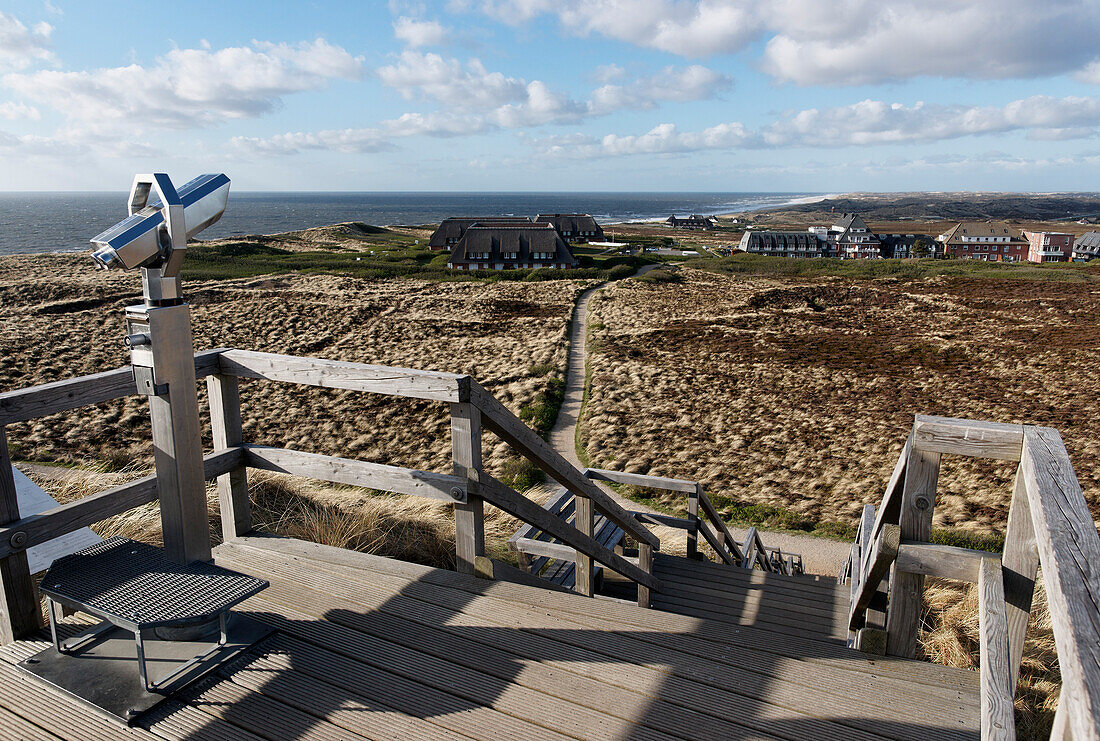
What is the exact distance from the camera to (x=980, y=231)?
9331cm

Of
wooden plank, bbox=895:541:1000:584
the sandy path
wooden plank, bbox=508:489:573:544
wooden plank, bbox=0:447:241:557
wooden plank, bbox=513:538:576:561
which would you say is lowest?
the sandy path

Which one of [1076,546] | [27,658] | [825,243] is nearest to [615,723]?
[1076,546]

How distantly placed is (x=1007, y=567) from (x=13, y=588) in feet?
12.5

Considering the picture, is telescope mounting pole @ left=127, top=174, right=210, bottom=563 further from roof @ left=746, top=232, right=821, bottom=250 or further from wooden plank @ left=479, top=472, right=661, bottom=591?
roof @ left=746, top=232, right=821, bottom=250

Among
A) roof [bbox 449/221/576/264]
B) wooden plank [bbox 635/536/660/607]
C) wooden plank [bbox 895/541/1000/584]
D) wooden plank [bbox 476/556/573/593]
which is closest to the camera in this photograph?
wooden plank [bbox 895/541/1000/584]

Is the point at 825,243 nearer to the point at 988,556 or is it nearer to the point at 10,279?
the point at 10,279

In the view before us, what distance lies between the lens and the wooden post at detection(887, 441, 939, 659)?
2.35m

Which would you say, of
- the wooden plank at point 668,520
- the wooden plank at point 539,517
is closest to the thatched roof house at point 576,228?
the wooden plank at point 668,520

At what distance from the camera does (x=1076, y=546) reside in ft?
4.63

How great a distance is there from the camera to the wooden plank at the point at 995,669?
1675 mm

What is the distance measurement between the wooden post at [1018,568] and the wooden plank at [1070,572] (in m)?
0.14

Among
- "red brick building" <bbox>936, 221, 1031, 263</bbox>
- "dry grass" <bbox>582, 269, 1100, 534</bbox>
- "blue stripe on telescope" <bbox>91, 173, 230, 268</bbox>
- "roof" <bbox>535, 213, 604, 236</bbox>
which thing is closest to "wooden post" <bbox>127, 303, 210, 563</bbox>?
"blue stripe on telescope" <bbox>91, 173, 230, 268</bbox>

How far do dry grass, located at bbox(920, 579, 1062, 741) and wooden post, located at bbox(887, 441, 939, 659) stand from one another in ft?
2.39

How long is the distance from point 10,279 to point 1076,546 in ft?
147
